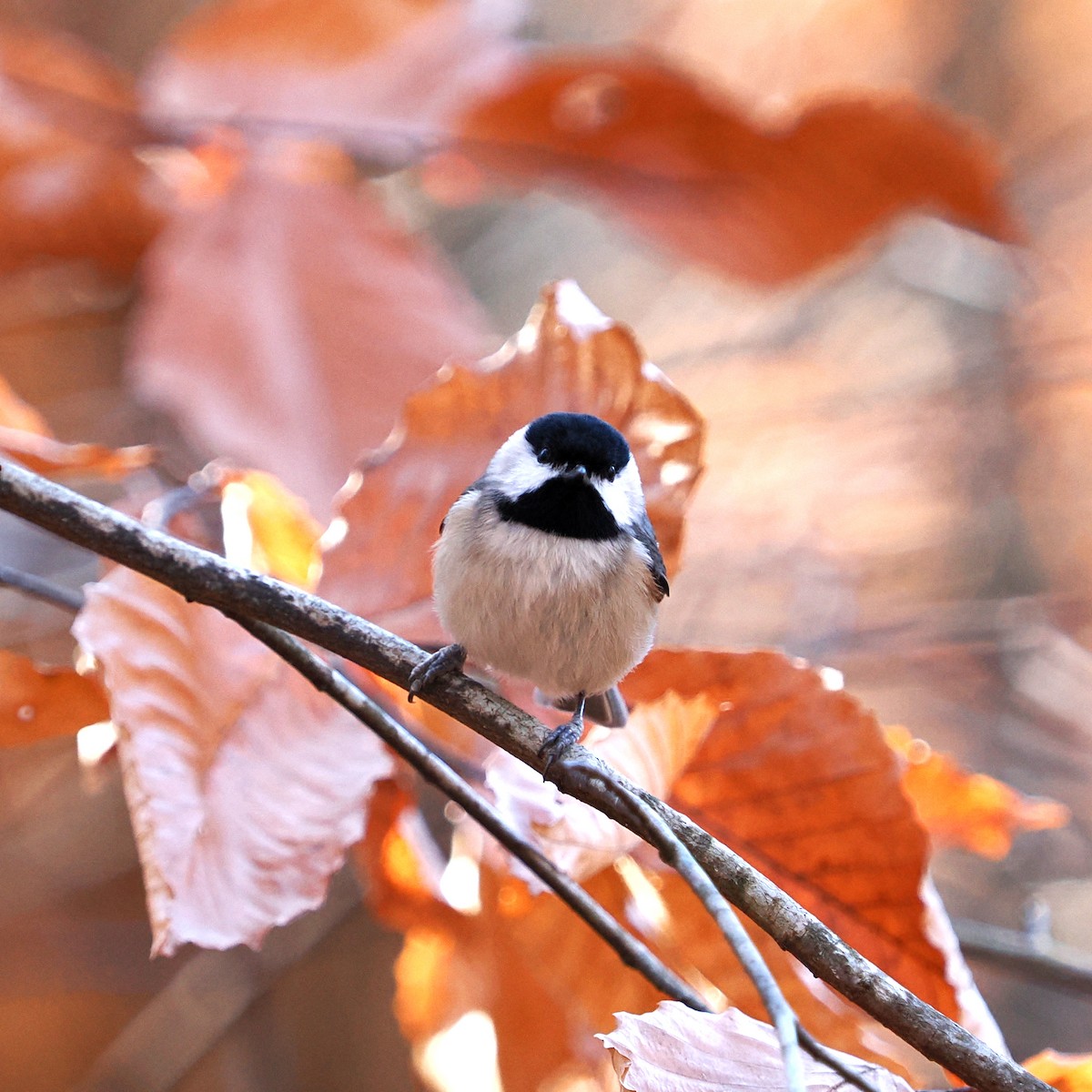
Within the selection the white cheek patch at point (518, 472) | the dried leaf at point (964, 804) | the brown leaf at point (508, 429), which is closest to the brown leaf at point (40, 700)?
the brown leaf at point (508, 429)

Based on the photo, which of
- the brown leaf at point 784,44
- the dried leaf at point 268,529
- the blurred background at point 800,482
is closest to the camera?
the dried leaf at point 268,529

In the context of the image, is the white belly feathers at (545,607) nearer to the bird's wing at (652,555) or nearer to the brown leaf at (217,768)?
the bird's wing at (652,555)

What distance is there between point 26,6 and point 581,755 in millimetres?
1743

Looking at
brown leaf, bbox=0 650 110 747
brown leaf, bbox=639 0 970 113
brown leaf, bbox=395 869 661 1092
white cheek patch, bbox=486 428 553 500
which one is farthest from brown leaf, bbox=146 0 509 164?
brown leaf, bbox=639 0 970 113

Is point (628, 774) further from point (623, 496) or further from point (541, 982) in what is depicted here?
point (623, 496)

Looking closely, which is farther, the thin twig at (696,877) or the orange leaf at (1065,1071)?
the orange leaf at (1065,1071)

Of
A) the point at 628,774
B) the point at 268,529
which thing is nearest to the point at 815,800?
the point at 628,774

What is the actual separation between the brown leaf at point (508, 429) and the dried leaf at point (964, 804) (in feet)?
0.94

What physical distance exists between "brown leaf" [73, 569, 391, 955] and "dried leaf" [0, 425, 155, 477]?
11cm

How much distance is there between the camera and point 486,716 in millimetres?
→ 703

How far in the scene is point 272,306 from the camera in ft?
3.61

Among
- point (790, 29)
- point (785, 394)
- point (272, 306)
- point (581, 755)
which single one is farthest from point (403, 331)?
point (790, 29)

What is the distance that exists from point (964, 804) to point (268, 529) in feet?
1.96

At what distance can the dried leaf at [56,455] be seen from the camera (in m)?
0.78
